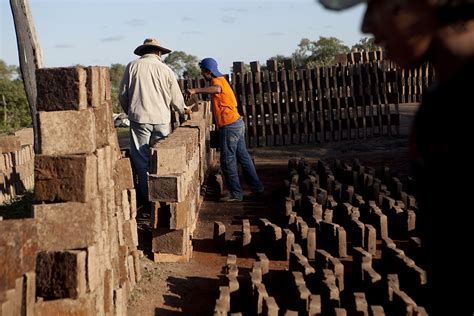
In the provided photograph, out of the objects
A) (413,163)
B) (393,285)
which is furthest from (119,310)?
(413,163)

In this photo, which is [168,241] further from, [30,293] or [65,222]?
[30,293]

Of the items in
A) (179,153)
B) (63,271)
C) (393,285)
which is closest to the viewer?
(63,271)

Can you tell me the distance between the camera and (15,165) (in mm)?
10961

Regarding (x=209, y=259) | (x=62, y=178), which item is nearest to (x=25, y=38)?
(x=209, y=259)

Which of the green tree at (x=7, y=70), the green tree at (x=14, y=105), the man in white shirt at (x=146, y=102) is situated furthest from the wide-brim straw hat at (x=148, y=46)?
the green tree at (x=7, y=70)

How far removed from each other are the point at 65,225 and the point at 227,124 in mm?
5721

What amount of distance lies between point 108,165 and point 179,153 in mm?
1794

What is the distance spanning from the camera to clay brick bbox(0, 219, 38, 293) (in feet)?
12.6

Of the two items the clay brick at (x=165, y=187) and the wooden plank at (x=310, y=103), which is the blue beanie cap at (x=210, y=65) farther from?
the wooden plank at (x=310, y=103)

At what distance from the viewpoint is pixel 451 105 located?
1729 millimetres

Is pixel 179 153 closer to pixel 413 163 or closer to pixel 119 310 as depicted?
pixel 119 310

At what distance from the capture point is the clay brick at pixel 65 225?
14.2 feet

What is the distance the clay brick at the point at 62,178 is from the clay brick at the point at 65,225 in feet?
0.24

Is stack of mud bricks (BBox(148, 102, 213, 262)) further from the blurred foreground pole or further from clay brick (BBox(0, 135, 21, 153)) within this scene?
the blurred foreground pole
